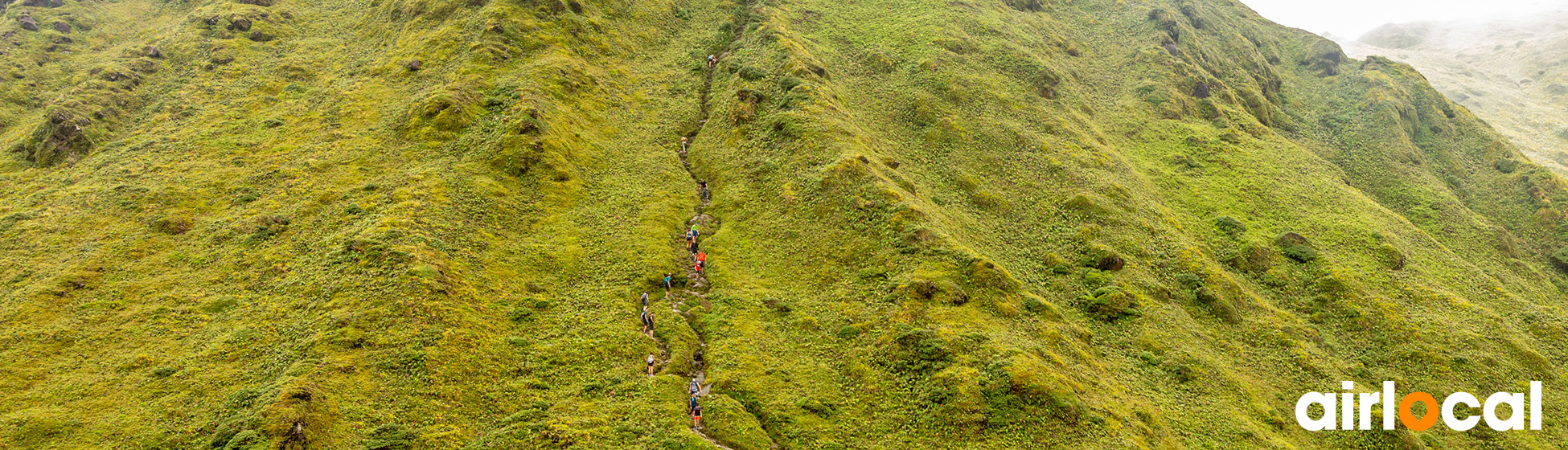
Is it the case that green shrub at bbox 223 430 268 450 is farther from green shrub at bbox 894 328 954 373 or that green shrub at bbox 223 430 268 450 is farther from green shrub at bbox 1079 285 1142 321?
green shrub at bbox 1079 285 1142 321

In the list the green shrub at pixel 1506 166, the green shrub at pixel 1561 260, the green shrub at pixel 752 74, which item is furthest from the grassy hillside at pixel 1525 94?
the green shrub at pixel 752 74

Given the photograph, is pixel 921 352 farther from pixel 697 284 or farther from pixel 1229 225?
pixel 1229 225

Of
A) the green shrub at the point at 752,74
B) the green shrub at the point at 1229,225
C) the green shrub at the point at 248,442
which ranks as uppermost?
the green shrub at the point at 752,74

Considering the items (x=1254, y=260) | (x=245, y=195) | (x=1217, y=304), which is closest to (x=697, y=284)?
(x=245, y=195)

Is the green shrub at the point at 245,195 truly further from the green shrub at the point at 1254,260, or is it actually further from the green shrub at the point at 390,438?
the green shrub at the point at 1254,260

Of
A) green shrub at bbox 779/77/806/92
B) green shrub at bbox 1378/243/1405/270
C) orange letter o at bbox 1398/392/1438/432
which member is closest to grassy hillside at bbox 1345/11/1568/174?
green shrub at bbox 1378/243/1405/270

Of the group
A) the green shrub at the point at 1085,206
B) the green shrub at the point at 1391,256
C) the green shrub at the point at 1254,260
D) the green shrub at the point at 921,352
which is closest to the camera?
the green shrub at the point at 921,352
